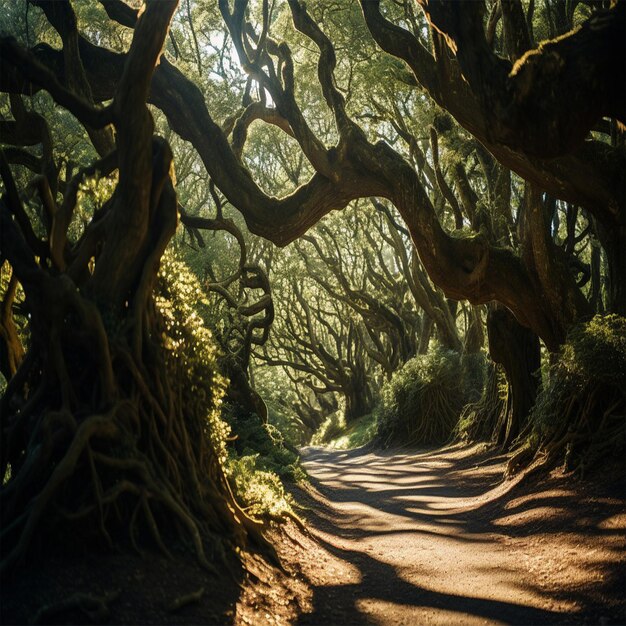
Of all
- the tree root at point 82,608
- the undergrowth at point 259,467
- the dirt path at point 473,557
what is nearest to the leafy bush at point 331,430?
the undergrowth at point 259,467

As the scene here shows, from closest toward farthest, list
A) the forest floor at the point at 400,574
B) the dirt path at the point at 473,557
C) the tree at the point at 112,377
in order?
the forest floor at the point at 400,574
the tree at the point at 112,377
the dirt path at the point at 473,557

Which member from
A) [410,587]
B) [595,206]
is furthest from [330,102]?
[410,587]

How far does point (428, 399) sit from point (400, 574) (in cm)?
1281

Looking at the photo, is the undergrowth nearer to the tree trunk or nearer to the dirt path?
the dirt path

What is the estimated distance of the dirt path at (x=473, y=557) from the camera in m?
4.96

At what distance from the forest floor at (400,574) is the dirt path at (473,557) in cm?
2

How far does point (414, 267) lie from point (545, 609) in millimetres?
16249

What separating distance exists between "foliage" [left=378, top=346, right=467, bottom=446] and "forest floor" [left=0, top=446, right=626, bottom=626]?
8822 millimetres

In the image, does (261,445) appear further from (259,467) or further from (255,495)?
(255,495)

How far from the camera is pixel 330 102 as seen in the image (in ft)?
34.3

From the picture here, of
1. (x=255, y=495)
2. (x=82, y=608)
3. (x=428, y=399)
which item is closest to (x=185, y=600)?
(x=82, y=608)

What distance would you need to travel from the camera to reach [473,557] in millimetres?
6641

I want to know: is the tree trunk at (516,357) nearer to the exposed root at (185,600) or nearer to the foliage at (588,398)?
the foliage at (588,398)

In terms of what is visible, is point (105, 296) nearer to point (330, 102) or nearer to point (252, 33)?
point (330, 102)
